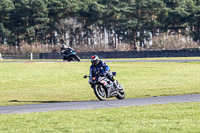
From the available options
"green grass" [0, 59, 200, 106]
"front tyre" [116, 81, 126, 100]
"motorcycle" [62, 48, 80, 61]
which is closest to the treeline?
"motorcycle" [62, 48, 80, 61]

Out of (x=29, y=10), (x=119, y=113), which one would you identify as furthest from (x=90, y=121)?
(x=29, y=10)

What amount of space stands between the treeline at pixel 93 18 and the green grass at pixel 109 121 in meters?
84.8

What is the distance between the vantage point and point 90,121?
12.0 m

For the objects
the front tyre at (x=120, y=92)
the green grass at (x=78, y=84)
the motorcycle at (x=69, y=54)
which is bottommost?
the green grass at (x=78, y=84)

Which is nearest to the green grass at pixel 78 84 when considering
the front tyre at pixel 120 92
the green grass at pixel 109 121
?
the front tyre at pixel 120 92

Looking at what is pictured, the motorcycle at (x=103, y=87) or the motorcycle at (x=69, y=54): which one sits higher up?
the motorcycle at (x=69, y=54)

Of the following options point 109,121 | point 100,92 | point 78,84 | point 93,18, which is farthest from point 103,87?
point 93,18

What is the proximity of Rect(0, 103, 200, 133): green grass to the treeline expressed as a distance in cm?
8481

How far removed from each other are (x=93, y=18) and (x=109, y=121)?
94.8 m

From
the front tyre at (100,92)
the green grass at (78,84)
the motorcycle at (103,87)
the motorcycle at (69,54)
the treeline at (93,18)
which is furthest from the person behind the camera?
the treeline at (93,18)

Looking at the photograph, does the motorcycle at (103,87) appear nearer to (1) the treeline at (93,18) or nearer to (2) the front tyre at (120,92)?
(2) the front tyre at (120,92)

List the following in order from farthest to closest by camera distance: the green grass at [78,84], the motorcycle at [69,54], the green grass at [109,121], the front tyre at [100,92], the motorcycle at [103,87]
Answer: the motorcycle at [69,54] < the green grass at [78,84] < the front tyre at [100,92] < the motorcycle at [103,87] < the green grass at [109,121]

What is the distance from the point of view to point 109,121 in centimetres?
1187

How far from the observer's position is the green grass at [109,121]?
10.5m
